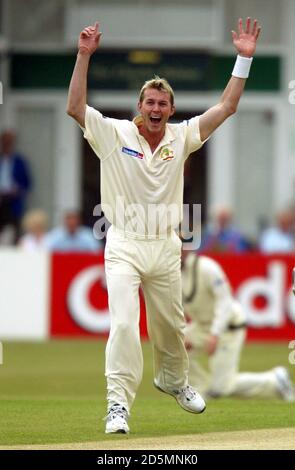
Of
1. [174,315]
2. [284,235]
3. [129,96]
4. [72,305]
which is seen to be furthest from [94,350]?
[174,315]

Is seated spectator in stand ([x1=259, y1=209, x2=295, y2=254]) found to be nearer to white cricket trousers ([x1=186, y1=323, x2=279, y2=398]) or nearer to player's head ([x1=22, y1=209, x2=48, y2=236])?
player's head ([x1=22, y1=209, x2=48, y2=236])

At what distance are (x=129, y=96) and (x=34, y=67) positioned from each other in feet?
4.96

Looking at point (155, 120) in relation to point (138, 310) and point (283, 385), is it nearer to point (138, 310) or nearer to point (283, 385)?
point (138, 310)

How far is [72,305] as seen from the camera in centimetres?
1772

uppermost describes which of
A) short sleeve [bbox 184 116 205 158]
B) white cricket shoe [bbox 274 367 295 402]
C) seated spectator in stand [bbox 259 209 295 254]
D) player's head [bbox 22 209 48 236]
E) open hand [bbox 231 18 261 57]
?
open hand [bbox 231 18 261 57]

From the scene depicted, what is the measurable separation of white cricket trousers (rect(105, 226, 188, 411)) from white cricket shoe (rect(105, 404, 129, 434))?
0.05m

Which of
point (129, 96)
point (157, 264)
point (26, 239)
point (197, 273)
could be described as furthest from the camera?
point (129, 96)

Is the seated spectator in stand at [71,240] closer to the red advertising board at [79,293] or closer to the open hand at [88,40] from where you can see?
the red advertising board at [79,293]

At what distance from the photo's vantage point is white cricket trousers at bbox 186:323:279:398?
549 inches

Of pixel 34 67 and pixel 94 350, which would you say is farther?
pixel 34 67

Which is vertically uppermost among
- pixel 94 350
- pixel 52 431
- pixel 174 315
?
pixel 174 315

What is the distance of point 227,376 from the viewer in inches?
551

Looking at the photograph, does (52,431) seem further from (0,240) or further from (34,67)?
(34,67)

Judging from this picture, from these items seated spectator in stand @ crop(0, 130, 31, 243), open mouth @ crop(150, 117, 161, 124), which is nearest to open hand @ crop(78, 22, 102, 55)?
open mouth @ crop(150, 117, 161, 124)
